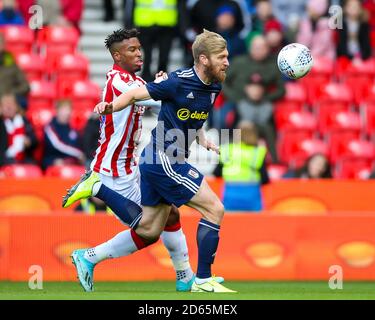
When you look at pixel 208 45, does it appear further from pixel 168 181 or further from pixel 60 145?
pixel 60 145

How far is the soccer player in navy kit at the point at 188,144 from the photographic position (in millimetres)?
10414

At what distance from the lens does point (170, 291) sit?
11.2 m

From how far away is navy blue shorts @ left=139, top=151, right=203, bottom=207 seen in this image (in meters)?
→ 10.5

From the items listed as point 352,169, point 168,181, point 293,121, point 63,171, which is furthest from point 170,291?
point 293,121

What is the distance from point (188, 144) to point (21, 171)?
18.0 feet

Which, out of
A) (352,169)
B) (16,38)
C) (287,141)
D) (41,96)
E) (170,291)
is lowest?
(170,291)

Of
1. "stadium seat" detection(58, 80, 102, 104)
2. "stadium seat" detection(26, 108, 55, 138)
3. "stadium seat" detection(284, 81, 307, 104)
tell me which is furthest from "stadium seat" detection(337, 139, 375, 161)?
"stadium seat" detection(26, 108, 55, 138)

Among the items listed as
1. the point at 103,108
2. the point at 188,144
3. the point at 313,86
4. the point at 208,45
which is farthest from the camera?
the point at 313,86

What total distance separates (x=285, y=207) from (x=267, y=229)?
231 cm

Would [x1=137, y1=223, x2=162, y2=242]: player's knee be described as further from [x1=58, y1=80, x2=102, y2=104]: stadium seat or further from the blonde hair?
[x1=58, y1=80, x2=102, y2=104]: stadium seat

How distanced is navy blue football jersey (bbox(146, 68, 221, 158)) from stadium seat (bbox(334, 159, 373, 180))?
707cm

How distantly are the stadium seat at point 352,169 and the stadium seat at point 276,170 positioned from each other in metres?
1.01

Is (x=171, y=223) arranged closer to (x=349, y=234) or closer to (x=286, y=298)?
(x=286, y=298)

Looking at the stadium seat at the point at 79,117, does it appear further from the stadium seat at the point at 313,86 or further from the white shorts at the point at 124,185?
the white shorts at the point at 124,185
